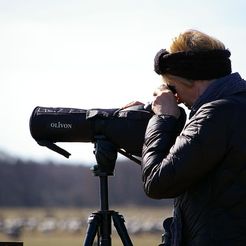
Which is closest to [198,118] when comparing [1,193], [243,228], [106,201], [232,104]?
[232,104]

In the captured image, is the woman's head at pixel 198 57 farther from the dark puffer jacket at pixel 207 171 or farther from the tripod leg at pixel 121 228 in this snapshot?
the tripod leg at pixel 121 228

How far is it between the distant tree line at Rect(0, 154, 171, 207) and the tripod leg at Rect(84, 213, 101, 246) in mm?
118293

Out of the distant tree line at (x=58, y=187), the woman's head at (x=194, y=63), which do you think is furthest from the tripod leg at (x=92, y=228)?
the distant tree line at (x=58, y=187)

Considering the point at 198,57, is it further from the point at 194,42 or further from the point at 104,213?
the point at 104,213

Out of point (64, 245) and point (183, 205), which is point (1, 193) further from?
point (183, 205)

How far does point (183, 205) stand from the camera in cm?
453

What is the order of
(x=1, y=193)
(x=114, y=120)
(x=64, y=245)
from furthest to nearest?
(x=1, y=193), (x=64, y=245), (x=114, y=120)

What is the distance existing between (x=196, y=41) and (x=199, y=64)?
102 mm

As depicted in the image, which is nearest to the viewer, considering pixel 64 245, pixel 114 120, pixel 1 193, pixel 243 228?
pixel 243 228

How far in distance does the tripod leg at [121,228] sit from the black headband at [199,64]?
2.68 feet

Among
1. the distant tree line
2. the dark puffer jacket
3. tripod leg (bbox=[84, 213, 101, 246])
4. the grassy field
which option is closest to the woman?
the dark puffer jacket

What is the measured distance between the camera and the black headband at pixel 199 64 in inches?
181

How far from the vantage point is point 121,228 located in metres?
5.05

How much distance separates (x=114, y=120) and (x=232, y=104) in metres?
0.79
